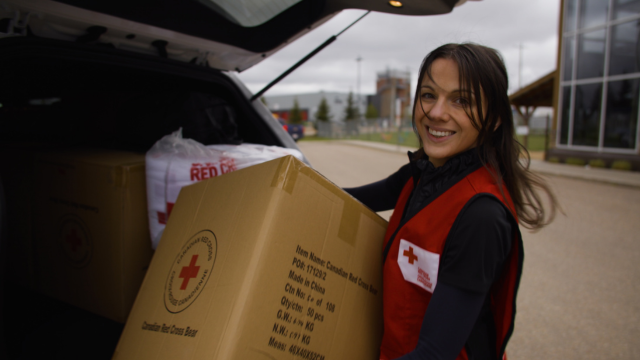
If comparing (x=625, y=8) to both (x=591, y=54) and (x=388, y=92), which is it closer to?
(x=591, y=54)

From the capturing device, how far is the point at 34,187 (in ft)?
5.48

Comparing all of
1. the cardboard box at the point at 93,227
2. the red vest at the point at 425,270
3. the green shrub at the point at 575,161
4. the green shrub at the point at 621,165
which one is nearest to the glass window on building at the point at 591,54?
the green shrub at the point at 575,161

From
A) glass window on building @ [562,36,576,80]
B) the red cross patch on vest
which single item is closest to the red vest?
the red cross patch on vest

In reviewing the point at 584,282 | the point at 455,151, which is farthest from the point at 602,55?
the point at 455,151

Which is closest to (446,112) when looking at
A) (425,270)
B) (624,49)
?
(425,270)

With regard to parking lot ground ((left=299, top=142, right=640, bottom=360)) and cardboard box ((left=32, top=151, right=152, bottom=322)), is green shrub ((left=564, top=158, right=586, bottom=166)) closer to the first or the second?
parking lot ground ((left=299, top=142, right=640, bottom=360))

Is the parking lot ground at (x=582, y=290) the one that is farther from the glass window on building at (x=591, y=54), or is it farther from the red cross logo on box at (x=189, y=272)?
the glass window on building at (x=591, y=54)

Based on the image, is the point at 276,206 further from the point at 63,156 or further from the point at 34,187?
the point at 34,187

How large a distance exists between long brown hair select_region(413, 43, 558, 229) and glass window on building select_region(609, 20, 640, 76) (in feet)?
40.7

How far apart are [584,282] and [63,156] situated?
13.0 feet

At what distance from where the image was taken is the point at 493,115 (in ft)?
3.54

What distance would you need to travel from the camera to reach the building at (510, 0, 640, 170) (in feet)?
34.6

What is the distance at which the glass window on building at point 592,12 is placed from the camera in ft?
36.5

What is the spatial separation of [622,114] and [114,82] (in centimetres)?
1278
